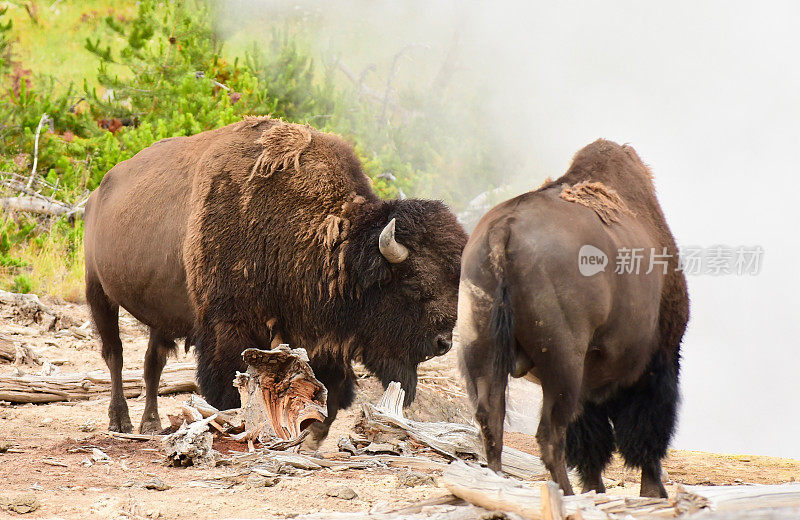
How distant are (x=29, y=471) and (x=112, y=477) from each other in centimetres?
46

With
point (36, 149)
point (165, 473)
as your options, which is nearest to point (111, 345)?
point (165, 473)

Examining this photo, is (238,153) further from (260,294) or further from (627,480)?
(627,480)

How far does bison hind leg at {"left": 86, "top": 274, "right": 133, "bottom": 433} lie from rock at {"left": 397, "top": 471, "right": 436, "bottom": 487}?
9.19 ft

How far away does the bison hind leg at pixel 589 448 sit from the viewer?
4648 millimetres

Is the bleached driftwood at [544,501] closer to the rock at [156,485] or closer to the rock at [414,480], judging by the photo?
the rock at [414,480]

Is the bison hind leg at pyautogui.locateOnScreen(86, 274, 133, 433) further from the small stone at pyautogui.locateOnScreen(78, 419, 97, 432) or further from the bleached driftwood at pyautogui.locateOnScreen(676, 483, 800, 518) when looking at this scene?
the bleached driftwood at pyautogui.locateOnScreen(676, 483, 800, 518)

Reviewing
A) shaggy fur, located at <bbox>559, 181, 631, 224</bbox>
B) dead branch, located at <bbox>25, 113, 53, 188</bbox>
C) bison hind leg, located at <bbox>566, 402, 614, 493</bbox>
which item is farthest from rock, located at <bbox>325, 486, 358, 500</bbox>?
dead branch, located at <bbox>25, 113, 53, 188</bbox>

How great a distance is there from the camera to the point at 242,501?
3.98 metres

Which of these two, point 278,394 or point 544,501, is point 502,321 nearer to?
point 544,501

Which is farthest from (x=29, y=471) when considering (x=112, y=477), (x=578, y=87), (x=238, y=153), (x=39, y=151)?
(x=578, y=87)

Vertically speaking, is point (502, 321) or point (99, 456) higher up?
point (502, 321)

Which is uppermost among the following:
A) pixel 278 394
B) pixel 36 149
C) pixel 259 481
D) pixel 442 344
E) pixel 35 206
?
pixel 36 149

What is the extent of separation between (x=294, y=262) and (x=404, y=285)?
2.48 ft

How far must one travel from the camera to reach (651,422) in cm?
465
